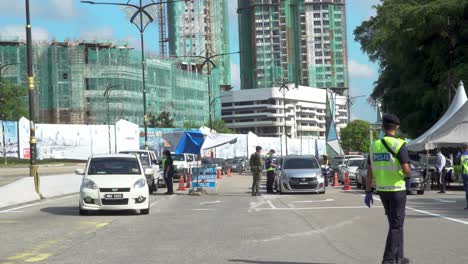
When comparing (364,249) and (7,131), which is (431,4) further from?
(7,131)

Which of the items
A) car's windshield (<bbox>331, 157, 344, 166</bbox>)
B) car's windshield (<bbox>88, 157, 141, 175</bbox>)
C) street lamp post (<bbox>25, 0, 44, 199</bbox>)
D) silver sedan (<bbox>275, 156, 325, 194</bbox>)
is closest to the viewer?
car's windshield (<bbox>88, 157, 141, 175</bbox>)

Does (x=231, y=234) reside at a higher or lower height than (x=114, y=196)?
lower

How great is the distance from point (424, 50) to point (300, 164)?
19.5 meters

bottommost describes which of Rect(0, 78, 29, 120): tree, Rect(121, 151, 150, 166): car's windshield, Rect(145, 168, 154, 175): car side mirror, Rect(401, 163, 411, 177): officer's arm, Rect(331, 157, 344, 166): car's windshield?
Rect(331, 157, 344, 166): car's windshield

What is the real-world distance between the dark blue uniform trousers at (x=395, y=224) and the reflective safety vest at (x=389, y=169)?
3.4 inches

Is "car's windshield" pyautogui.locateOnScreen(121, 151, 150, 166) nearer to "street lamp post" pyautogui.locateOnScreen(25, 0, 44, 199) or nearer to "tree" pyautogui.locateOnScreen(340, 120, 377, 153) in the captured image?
"street lamp post" pyautogui.locateOnScreen(25, 0, 44, 199)

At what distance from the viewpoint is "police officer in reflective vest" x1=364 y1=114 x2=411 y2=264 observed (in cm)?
918

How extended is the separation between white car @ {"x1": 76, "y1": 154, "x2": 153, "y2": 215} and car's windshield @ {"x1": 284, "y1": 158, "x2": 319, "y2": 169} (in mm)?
11837

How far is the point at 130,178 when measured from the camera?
67.2 feet

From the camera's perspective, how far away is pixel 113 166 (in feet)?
69.6

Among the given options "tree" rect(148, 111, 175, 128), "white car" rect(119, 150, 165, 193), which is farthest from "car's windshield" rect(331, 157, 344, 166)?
"tree" rect(148, 111, 175, 128)

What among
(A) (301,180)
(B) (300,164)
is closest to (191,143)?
(B) (300,164)

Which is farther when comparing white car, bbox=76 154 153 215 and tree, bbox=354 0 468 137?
tree, bbox=354 0 468 137

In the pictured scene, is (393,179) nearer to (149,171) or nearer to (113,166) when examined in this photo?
(113,166)
